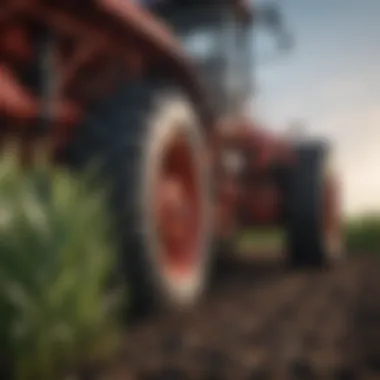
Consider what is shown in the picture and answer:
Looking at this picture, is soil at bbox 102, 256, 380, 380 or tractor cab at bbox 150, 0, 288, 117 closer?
soil at bbox 102, 256, 380, 380

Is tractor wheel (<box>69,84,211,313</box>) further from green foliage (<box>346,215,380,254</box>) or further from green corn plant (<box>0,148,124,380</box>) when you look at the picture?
green foliage (<box>346,215,380,254</box>)

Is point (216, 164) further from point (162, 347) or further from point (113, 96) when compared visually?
point (162, 347)

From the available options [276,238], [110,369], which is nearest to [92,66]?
[110,369]

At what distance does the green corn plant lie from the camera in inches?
82.7

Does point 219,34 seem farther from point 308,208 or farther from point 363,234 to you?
point 363,234

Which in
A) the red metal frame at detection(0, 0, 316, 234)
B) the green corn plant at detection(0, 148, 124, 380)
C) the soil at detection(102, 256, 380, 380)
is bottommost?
the soil at detection(102, 256, 380, 380)

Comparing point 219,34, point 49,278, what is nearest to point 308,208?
point 219,34

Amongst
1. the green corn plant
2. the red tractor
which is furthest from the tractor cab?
the green corn plant

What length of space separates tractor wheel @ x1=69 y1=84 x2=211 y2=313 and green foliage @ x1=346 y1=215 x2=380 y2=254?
14.7 feet

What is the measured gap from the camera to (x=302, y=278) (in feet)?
15.7

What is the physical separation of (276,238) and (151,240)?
5.50m

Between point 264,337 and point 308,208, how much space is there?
107 inches

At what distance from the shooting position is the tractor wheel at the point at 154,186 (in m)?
2.99

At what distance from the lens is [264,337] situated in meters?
2.79
